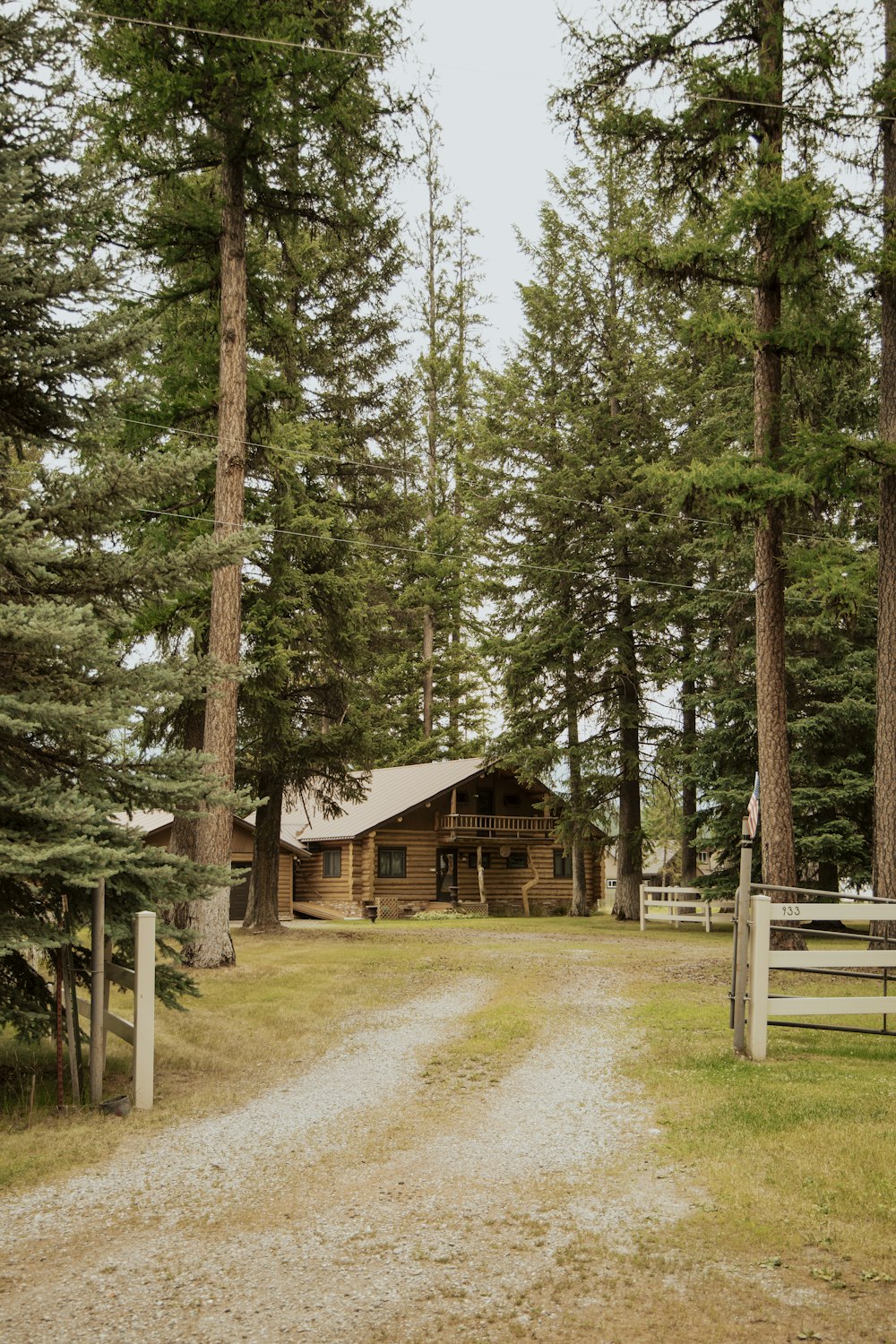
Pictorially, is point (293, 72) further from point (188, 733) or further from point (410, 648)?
point (410, 648)

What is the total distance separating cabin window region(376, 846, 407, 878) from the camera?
37.4m

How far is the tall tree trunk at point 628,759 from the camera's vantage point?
29.8 metres

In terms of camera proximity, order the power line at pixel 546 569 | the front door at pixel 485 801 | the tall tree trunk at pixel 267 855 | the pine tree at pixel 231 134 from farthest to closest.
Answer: the front door at pixel 485 801
the tall tree trunk at pixel 267 855
the power line at pixel 546 569
the pine tree at pixel 231 134

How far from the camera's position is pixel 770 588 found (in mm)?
16734

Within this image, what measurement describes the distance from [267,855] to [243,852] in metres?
11.2

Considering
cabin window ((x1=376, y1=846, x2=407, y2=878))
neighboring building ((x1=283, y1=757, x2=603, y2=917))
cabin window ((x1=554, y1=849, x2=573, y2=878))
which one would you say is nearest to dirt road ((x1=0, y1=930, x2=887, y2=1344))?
neighboring building ((x1=283, y1=757, x2=603, y2=917))

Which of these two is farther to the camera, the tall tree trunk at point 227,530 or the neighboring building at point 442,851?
the neighboring building at point 442,851

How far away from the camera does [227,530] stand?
51.5ft

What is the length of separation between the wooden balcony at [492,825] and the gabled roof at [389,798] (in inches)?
47.4

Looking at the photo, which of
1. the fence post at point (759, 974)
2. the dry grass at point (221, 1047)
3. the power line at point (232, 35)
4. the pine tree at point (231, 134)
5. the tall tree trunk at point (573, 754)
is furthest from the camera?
the tall tree trunk at point (573, 754)

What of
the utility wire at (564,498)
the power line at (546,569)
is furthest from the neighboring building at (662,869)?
the utility wire at (564,498)

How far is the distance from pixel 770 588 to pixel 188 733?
1018 centimetres

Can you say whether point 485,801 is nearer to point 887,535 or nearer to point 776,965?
point 887,535

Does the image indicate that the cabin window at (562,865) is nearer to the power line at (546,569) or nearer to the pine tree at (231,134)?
the power line at (546,569)
